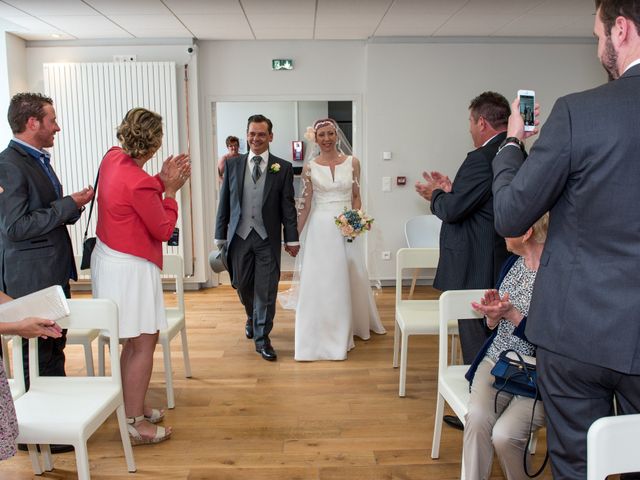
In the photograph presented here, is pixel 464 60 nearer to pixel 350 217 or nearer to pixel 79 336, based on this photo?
pixel 350 217

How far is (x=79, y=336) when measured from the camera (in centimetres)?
301

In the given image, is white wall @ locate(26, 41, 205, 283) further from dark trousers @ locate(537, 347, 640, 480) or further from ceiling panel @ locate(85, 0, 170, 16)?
dark trousers @ locate(537, 347, 640, 480)

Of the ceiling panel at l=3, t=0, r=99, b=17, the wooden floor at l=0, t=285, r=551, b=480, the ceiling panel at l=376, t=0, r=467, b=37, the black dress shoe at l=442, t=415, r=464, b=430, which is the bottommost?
the wooden floor at l=0, t=285, r=551, b=480

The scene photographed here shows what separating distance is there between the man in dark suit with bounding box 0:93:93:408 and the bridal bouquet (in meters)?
1.84

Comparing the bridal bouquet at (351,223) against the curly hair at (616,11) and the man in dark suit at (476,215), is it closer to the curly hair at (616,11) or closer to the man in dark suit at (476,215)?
the man in dark suit at (476,215)

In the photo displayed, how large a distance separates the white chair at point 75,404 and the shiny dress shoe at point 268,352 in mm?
1589

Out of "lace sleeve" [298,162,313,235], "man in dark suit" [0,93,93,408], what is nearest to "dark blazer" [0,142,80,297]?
"man in dark suit" [0,93,93,408]

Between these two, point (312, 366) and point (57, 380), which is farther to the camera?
point (312, 366)

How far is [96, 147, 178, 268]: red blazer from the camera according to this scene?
8.37ft

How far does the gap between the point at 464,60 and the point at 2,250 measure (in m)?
5.31

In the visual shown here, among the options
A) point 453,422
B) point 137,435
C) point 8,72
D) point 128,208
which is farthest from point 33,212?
point 8,72

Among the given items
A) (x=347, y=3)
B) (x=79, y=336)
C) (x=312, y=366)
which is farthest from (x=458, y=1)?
(x=79, y=336)

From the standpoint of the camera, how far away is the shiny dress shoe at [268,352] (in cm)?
405

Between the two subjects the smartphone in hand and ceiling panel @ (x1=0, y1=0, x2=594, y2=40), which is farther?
ceiling panel @ (x1=0, y1=0, x2=594, y2=40)
